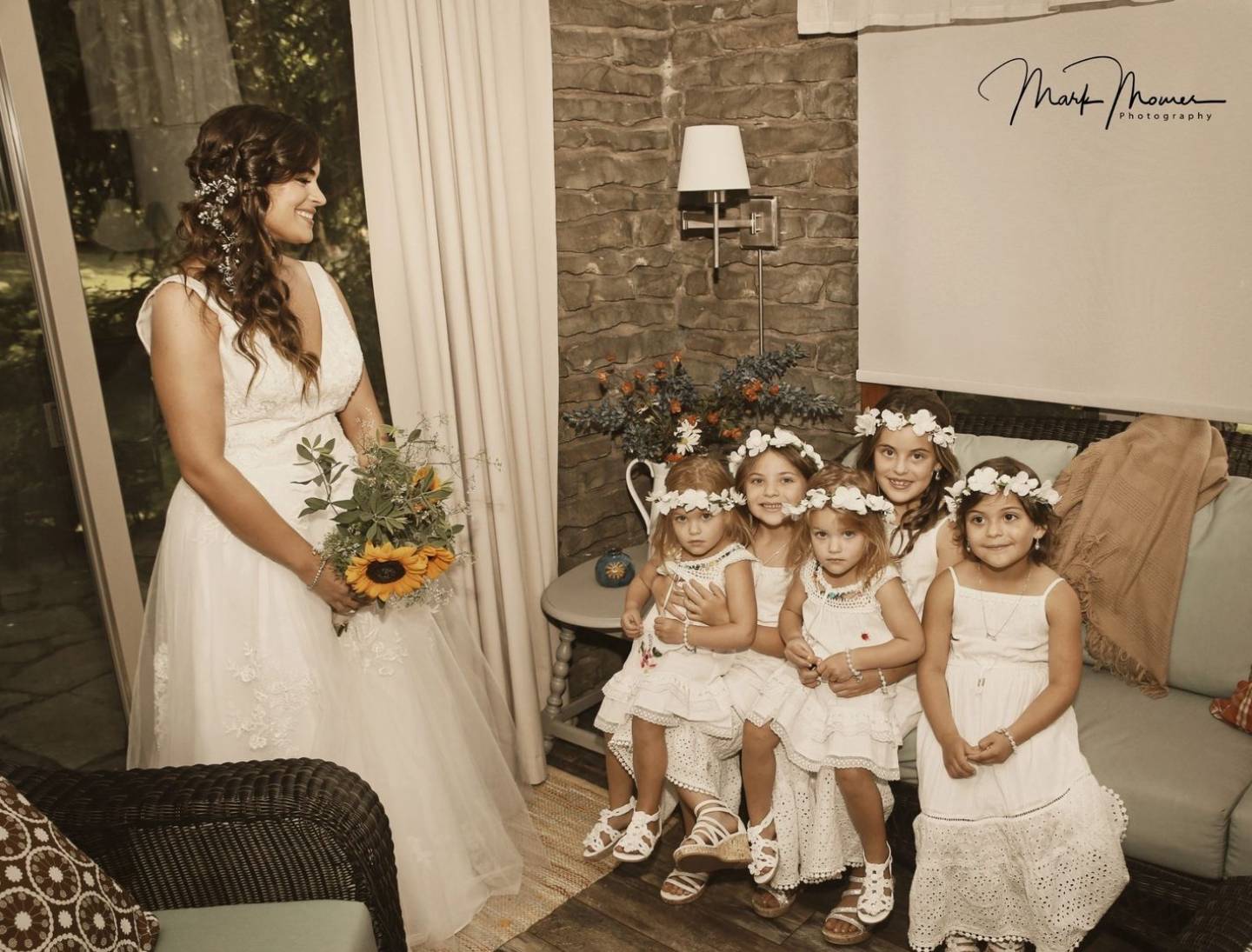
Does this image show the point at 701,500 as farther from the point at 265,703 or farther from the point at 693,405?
the point at 265,703

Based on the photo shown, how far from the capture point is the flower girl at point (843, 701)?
2.23 m

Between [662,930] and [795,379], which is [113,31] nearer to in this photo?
[795,379]

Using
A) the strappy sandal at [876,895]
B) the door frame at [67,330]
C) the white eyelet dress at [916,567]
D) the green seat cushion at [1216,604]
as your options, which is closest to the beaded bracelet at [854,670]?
the white eyelet dress at [916,567]

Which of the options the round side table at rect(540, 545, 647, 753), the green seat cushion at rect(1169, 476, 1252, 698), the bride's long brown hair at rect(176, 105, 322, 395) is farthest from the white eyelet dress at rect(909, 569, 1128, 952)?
the bride's long brown hair at rect(176, 105, 322, 395)

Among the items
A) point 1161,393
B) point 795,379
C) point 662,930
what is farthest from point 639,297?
point 662,930

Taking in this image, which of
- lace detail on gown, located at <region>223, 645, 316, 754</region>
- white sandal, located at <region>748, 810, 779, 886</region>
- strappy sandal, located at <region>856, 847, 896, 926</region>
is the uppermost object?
lace detail on gown, located at <region>223, 645, 316, 754</region>

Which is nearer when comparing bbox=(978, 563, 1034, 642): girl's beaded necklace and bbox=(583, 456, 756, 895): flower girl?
bbox=(978, 563, 1034, 642): girl's beaded necklace

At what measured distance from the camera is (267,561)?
6.84 feet

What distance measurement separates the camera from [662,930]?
232cm

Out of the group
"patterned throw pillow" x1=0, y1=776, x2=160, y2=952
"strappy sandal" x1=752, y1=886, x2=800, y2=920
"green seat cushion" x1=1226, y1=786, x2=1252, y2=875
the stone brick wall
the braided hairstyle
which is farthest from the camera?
the stone brick wall

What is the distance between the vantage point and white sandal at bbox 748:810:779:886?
7.53ft

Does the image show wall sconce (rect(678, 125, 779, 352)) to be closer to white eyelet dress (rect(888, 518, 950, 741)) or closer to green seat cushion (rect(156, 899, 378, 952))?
white eyelet dress (rect(888, 518, 950, 741))

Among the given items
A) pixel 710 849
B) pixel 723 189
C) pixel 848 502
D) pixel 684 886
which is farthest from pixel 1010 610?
pixel 723 189

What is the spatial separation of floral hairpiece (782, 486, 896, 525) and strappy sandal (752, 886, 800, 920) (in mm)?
860
